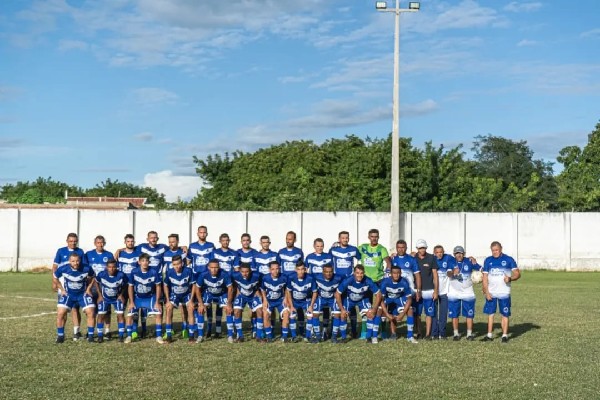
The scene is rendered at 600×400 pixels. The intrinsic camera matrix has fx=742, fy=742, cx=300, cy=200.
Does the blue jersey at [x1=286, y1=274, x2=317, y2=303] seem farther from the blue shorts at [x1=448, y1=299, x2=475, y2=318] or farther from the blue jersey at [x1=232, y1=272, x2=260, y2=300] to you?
the blue shorts at [x1=448, y1=299, x2=475, y2=318]

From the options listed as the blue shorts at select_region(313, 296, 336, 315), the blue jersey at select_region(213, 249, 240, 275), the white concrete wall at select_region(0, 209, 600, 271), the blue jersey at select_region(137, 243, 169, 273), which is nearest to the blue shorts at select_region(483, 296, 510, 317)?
the blue shorts at select_region(313, 296, 336, 315)

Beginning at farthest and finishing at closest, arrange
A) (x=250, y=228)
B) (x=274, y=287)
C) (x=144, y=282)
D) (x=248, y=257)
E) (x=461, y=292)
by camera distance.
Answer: (x=250, y=228) → (x=248, y=257) → (x=461, y=292) → (x=274, y=287) → (x=144, y=282)

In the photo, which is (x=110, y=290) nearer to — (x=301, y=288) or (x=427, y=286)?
(x=301, y=288)

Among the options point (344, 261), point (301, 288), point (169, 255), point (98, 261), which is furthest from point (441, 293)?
point (98, 261)

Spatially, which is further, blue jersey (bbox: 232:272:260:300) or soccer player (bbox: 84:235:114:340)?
blue jersey (bbox: 232:272:260:300)

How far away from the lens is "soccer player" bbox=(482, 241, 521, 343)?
47.1 feet

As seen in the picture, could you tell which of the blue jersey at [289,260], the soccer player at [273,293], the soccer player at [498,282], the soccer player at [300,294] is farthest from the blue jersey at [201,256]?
the soccer player at [498,282]

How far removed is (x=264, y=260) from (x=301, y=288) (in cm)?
98

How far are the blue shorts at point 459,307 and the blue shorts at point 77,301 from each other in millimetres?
6953

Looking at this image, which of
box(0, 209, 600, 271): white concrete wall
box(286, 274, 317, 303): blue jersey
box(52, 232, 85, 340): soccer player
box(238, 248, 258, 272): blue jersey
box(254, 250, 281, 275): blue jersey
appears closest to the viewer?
box(52, 232, 85, 340): soccer player

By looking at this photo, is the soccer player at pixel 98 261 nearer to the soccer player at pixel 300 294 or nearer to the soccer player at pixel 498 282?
the soccer player at pixel 300 294

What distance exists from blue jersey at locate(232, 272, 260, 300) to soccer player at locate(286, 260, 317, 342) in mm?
660

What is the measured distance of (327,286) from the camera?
564 inches

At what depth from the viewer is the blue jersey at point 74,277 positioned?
14.1 metres
